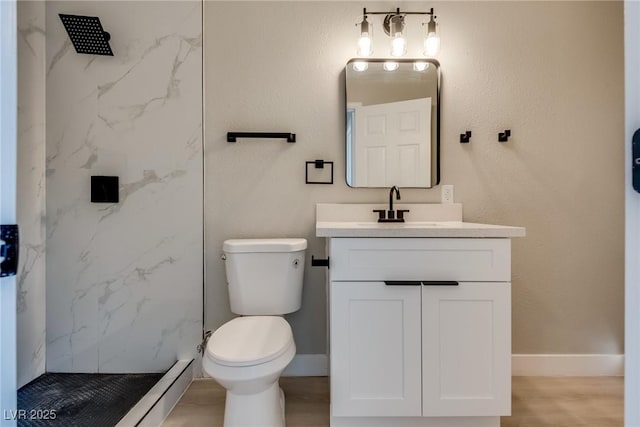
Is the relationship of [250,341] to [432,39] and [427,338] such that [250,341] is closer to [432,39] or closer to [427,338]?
[427,338]

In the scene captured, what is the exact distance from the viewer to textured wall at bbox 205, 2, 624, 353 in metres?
1.81

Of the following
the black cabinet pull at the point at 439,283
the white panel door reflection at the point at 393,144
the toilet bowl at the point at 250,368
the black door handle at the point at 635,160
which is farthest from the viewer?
the white panel door reflection at the point at 393,144

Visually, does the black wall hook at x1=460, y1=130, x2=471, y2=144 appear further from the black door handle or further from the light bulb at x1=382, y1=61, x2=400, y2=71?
the black door handle

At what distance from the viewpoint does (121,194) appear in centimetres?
178

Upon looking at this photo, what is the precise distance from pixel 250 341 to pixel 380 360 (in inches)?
20.5

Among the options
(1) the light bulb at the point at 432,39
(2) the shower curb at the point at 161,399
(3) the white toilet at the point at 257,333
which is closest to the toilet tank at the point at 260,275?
(3) the white toilet at the point at 257,333

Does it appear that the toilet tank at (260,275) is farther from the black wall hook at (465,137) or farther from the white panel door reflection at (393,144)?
the black wall hook at (465,137)

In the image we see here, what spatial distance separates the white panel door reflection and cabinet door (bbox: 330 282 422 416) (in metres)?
0.74

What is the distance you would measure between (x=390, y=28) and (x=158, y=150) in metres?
1.44

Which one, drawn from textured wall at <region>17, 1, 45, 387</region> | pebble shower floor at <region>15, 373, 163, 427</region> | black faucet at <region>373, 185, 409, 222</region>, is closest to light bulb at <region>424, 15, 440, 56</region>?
black faucet at <region>373, 185, 409, 222</region>

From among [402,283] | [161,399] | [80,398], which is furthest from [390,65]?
[80,398]

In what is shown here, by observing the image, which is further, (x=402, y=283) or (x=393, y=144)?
(x=393, y=144)

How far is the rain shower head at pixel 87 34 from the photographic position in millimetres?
1657

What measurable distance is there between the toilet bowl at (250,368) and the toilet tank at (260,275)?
22cm
